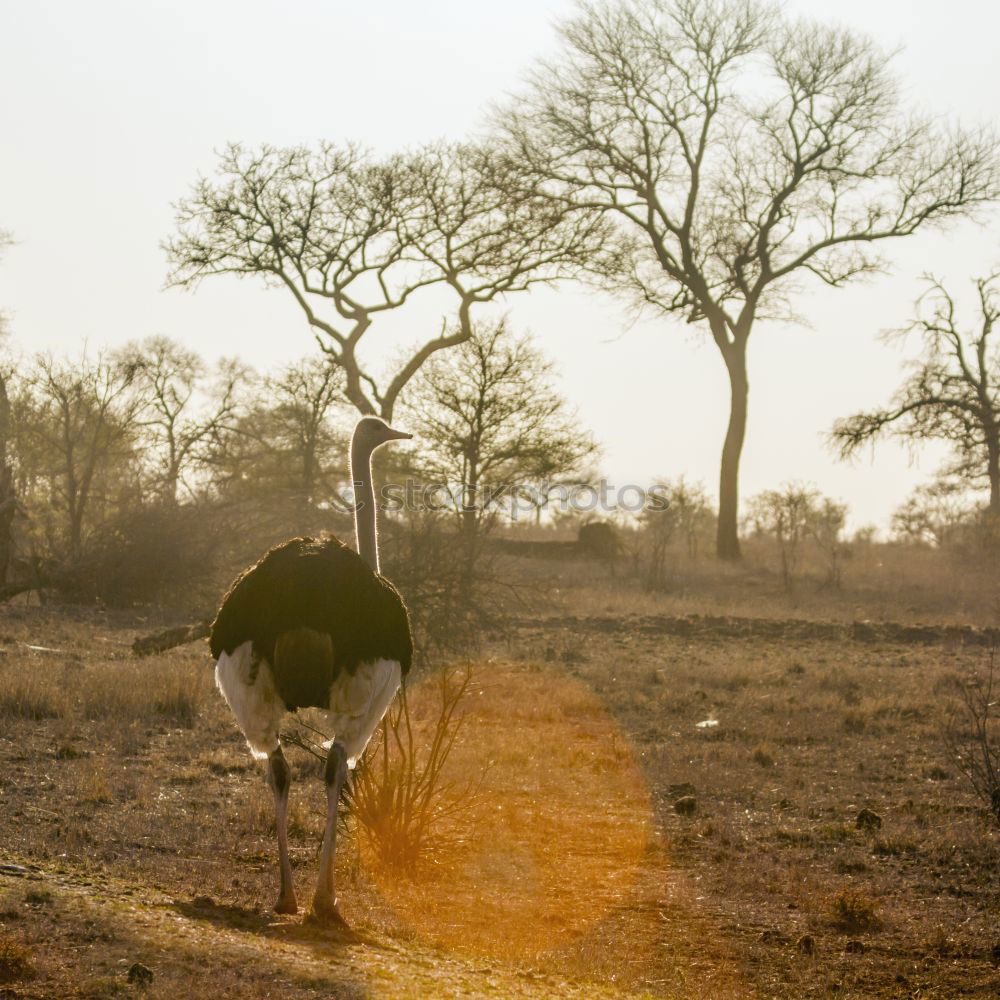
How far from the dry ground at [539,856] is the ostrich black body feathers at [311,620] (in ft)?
2.94

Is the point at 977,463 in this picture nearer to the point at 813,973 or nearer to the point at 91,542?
the point at 91,542

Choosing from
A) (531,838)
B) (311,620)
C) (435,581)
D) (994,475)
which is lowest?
(531,838)

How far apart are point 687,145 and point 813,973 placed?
30.4 m

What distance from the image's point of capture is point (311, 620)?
5617 millimetres

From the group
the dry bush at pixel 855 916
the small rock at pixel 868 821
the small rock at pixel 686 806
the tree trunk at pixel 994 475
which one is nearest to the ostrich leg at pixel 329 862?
the dry bush at pixel 855 916

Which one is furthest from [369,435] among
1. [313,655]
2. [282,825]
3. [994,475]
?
[994,475]

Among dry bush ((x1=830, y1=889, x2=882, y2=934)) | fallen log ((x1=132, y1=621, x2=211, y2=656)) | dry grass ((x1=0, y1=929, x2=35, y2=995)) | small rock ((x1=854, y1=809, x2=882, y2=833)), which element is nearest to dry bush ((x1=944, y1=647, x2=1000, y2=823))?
small rock ((x1=854, y1=809, x2=882, y2=833))

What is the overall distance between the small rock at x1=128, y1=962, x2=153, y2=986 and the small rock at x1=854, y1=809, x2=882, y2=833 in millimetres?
4836

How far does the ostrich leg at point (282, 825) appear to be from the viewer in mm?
5586

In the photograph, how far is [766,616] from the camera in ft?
69.2

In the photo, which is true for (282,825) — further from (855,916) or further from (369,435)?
(369,435)

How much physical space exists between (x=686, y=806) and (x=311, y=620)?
3702 millimetres

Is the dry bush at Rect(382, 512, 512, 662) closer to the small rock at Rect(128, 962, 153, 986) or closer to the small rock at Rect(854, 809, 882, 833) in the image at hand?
the small rock at Rect(854, 809, 882, 833)

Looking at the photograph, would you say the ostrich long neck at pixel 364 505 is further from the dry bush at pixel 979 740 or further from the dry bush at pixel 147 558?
the dry bush at pixel 147 558
